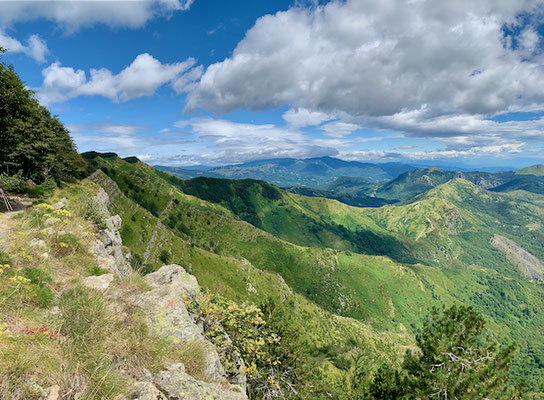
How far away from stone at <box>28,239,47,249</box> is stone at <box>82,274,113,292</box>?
11.9ft

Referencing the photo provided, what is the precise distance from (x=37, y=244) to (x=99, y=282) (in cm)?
485

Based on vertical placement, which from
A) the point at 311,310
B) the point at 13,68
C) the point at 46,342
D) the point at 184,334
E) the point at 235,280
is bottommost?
the point at 311,310

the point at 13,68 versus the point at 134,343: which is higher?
the point at 13,68

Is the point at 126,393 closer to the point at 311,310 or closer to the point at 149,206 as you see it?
the point at 311,310

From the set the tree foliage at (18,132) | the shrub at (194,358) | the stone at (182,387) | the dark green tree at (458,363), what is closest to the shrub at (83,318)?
the stone at (182,387)

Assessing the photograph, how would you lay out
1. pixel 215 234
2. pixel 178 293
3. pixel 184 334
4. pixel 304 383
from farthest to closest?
pixel 215 234 < pixel 304 383 < pixel 178 293 < pixel 184 334

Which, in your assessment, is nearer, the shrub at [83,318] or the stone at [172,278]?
the shrub at [83,318]

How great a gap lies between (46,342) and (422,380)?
2059 centimetres

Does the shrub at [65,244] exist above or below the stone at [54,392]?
above

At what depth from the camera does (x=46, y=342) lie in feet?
20.0

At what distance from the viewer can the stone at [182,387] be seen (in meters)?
6.64

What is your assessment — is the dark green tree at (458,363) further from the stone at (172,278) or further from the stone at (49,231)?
the stone at (49,231)

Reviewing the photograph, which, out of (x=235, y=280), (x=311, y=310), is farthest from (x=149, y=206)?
(x=311, y=310)

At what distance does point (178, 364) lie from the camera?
8.04 meters
